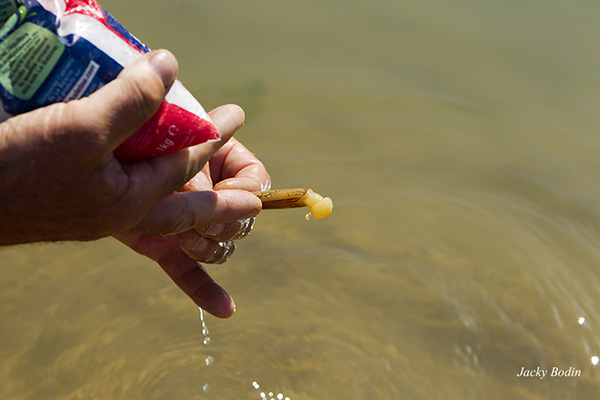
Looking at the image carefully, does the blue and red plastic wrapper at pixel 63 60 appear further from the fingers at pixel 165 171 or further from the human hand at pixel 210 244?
the human hand at pixel 210 244

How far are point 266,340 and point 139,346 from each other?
1.75 feet

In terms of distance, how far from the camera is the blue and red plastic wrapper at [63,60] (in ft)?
4.25

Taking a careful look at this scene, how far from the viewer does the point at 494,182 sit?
3080mm

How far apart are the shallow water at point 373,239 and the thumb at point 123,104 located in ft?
4.87

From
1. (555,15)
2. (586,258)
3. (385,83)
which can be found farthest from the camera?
(555,15)

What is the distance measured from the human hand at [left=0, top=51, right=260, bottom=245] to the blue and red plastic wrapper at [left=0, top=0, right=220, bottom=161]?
81mm

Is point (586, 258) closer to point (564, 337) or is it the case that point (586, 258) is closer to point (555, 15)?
point (564, 337)

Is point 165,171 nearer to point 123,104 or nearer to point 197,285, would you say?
point 123,104

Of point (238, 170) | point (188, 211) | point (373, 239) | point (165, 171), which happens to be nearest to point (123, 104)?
point (165, 171)

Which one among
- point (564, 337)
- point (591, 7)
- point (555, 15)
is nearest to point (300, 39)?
point (555, 15)

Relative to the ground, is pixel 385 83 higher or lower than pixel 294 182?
higher

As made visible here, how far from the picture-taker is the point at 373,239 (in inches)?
113

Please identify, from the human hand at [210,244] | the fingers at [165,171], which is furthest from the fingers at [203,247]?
the fingers at [165,171]

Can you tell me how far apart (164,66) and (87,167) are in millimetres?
266
